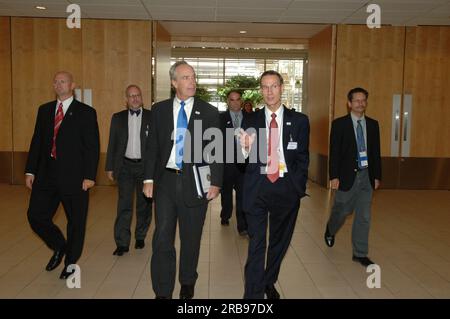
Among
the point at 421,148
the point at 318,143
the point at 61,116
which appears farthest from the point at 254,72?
the point at 61,116

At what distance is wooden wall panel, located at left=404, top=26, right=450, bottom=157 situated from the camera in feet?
36.0

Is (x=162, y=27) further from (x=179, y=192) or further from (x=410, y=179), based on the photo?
(x=179, y=192)

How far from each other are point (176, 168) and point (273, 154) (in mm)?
751

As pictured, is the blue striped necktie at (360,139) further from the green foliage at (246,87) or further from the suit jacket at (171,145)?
the green foliage at (246,87)

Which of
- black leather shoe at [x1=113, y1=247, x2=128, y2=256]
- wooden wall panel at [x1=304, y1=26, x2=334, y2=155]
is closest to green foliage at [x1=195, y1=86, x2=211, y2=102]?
wooden wall panel at [x1=304, y1=26, x2=334, y2=155]

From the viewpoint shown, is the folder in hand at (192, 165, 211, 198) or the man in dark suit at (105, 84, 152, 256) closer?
the folder in hand at (192, 165, 211, 198)

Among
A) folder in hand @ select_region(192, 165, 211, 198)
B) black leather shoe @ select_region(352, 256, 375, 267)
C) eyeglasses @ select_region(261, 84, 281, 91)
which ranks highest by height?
eyeglasses @ select_region(261, 84, 281, 91)

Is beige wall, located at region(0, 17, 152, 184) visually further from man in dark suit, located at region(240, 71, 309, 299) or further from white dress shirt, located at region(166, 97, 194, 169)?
man in dark suit, located at region(240, 71, 309, 299)

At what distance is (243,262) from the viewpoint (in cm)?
538

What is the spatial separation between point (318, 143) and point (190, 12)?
428 centimetres

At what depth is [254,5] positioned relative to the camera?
923 centimetres

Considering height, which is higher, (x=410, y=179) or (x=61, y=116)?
(x=61, y=116)

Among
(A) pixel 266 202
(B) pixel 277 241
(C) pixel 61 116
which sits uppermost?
(C) pixel 61 116

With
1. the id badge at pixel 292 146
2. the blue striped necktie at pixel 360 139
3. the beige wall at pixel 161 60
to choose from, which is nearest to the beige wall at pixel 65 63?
the beige wall at pixel 161 60
